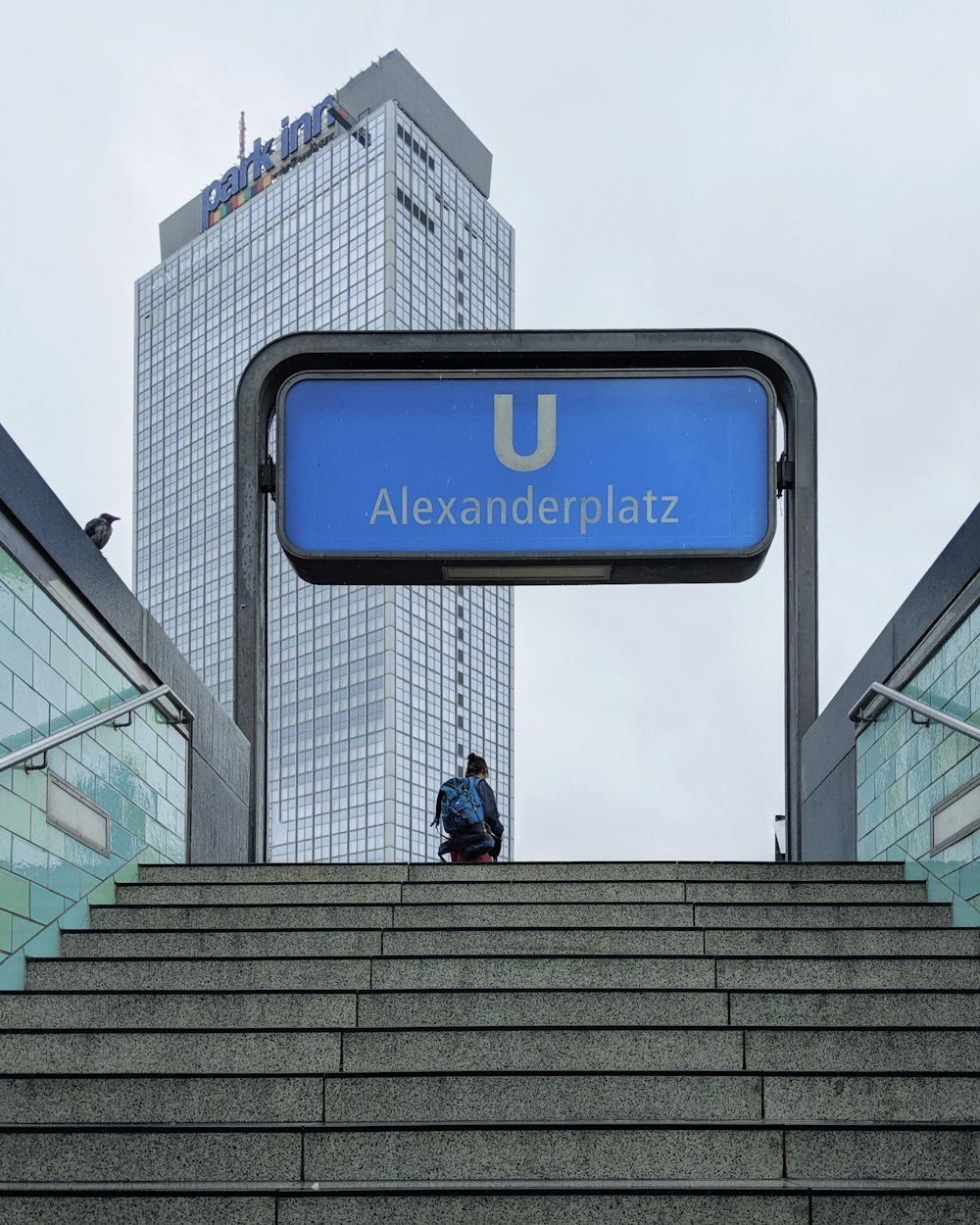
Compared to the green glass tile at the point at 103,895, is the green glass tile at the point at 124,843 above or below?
above

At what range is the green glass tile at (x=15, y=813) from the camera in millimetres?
5520

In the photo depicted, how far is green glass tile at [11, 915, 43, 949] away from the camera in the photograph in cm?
548

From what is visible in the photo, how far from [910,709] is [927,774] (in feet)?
1.08

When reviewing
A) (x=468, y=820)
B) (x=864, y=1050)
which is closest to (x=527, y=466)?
(x=468, y=820)

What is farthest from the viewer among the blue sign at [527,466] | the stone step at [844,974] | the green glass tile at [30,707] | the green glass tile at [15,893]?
the blue sign at [527,466]

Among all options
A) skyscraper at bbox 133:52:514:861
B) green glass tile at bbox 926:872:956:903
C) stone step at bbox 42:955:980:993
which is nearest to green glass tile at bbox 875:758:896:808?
green glass tile at bbox 926:872:956:903

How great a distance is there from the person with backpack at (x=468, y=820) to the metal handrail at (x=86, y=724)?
226 cm

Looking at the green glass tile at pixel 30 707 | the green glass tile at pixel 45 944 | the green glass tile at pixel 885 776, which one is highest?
the green glass tile at pixel 30 707

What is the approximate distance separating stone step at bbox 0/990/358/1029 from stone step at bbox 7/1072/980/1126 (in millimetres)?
657

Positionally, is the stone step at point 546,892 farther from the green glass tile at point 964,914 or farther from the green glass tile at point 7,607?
the green glass tile at point 7,607

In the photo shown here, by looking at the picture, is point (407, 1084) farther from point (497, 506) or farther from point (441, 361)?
point (441, 361)

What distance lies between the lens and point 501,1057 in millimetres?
4500

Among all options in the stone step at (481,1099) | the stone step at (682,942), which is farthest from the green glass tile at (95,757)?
the stone step at (481,1099)

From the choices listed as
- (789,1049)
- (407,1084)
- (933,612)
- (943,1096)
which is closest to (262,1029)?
(407,1084)
